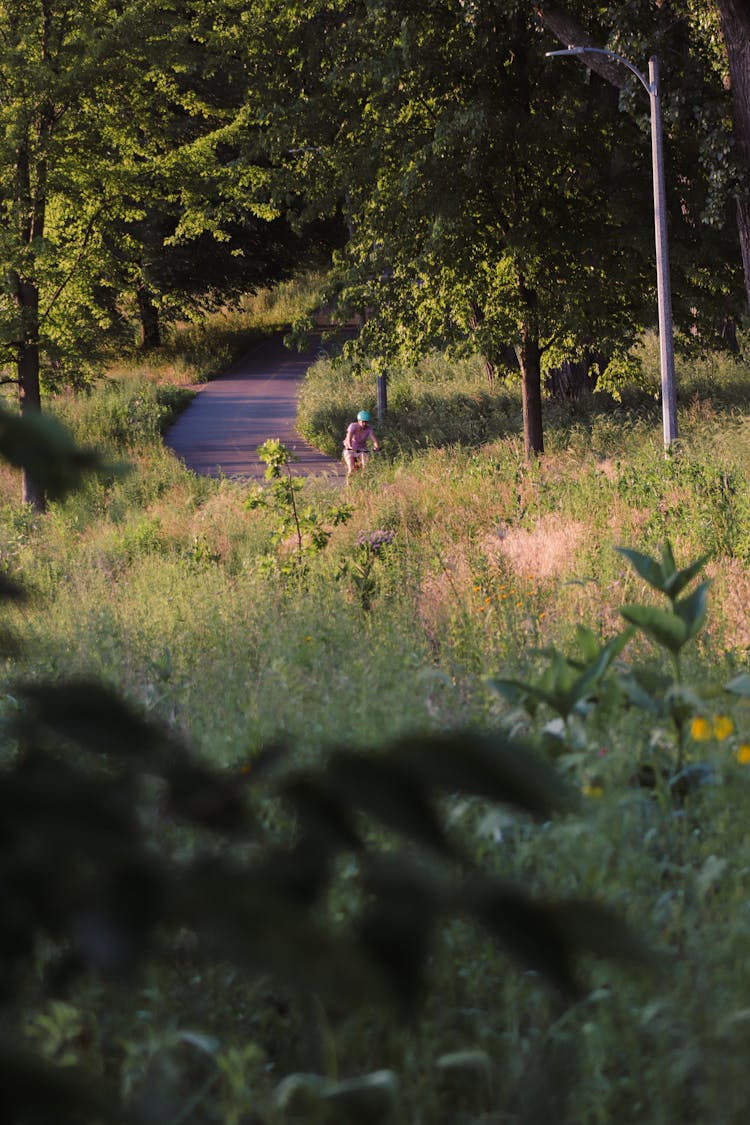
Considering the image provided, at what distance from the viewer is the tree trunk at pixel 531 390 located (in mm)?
19922

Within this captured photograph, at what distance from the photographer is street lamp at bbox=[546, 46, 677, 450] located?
49.5 ft

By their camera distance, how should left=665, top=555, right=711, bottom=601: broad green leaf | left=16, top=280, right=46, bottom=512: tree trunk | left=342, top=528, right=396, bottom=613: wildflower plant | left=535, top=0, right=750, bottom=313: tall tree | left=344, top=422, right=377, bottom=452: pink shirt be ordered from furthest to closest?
left=344, top=422, right=377, bottom=452: pink shirt, left=16, top=280, right=46, bottom=512: tree trunk, left=535, top=0, right=750, bottom=313: tall tree, left=342, top=528, right=396, bottom=613: wildflower plant, left=665, top=555, right=711, bottom=601: broad green leaf

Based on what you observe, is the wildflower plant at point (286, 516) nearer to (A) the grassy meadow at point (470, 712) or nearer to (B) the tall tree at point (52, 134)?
(A) the grassy meadow at point (470, 712)

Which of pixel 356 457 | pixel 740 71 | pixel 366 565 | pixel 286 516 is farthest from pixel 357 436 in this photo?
pixel 366 565

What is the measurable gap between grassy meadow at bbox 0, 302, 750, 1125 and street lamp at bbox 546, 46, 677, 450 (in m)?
0.95

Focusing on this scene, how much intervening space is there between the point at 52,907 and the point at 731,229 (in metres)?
19.7

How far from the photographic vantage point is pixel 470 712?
4840mm

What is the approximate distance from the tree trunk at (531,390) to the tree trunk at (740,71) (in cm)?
563

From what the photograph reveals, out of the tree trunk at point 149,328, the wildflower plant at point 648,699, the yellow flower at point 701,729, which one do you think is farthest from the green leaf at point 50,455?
the tree trunk at point 149,328

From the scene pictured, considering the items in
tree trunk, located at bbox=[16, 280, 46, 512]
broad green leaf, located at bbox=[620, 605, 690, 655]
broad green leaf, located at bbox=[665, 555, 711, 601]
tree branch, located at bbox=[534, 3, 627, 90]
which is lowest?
broad green leaf, located at bbox=[620, 605, 690, 655]

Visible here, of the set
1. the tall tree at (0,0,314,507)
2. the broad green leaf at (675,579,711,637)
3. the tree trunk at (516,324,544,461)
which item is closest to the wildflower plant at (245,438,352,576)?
the broad green leaf at (675,579,711,637)

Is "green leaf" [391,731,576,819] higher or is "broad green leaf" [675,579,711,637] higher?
"green leaf" [391,731,576,819]

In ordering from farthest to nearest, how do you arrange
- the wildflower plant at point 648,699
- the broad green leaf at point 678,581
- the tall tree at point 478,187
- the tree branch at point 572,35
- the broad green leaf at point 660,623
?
the tall tree at point 478,187, the tree branch at point 572,35, the broad green leaf at point 678,581, the broad green leaf at point 660,623, the wildflower plant at point 648,699

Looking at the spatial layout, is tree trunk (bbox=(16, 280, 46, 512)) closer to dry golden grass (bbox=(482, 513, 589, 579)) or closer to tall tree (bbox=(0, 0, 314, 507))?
tall tree (bbox=(0, 0, 314, 507))
